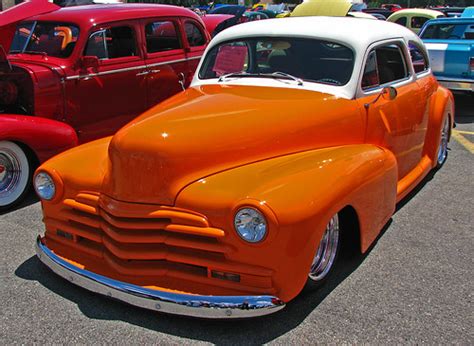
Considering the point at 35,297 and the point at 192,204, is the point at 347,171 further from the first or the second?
the point at 35,297

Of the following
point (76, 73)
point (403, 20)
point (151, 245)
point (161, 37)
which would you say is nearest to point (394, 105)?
point (151, 245)

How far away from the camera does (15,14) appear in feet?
16.4

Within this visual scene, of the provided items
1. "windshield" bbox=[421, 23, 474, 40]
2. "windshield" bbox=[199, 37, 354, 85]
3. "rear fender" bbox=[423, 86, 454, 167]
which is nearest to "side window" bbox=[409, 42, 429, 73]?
"rear fender" bbox=[423, 86, 454, 167]

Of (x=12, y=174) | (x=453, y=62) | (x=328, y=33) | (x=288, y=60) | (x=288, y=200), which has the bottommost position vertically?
(x=12, y=174)

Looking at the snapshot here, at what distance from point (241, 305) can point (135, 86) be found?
157 inches

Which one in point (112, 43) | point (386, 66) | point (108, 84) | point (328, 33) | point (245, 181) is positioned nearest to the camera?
point (245, 181)

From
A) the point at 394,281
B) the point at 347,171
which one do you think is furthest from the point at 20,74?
the point at 394,281

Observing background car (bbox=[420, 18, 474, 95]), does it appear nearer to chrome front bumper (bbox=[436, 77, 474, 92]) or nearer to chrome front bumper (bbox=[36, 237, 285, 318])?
chrome front bumper (bbox=[436, 77, 474, 92])

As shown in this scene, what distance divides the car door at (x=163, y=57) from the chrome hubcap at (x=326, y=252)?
363 centimetres

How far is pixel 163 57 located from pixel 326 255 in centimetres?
397

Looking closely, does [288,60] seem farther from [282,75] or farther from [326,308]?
[326,308]

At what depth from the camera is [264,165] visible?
3062mm

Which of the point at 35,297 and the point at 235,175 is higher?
the point at 235,175

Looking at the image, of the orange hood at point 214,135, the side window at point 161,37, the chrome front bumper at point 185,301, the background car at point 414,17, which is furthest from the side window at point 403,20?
the chrome front bumper at point 185,301
